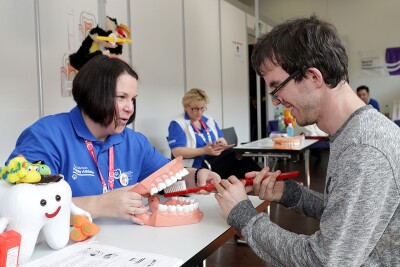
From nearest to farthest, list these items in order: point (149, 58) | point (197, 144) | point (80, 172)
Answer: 1. point (80, 172)
2. point (197, 144)
3. point (149, 58)

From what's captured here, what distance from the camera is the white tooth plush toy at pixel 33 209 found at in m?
1.04

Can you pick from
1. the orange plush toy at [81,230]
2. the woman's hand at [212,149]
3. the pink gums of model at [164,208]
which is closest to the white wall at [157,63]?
the woman's hand at [212,149]

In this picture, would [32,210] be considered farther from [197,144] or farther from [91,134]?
[197,144]

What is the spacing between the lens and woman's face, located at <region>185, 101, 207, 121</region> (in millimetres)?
4215

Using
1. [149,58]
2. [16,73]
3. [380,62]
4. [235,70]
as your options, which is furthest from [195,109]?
[380,62]

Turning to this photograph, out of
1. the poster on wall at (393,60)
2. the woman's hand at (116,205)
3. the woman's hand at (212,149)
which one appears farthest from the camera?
the poster on wall at (393,60)

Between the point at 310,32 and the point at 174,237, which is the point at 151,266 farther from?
the point at 310,32

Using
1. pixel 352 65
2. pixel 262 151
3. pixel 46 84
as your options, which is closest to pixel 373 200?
pixel 46 84

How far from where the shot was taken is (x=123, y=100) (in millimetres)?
1668

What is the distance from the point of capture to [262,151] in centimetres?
419

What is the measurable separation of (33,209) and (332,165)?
0.80 m

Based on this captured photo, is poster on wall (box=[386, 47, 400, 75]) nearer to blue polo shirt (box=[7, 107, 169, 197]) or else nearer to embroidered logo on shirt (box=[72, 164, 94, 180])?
blue polo shirt (box=[7, 107, 169, 197])

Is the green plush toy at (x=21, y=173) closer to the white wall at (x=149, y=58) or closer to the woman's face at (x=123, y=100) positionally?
the woman's face at (x=123, y=100)

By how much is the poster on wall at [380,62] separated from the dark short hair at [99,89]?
30.8 feet
